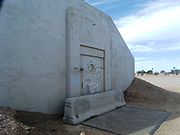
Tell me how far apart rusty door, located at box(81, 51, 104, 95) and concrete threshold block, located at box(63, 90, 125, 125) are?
0.66 metres

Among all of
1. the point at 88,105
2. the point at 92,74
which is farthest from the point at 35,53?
the point at 92,74

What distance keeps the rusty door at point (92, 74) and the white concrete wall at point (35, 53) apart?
3.29 feet

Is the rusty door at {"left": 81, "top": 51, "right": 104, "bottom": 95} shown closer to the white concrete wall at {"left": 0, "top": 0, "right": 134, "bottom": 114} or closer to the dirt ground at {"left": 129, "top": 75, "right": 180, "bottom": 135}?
the white concrete wall at {"left": 0, "top": 0, "right": 134, "bottom": 114}

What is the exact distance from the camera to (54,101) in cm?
905

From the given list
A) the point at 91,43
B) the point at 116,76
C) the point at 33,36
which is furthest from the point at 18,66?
the point at 116,76

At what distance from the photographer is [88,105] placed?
9852mm

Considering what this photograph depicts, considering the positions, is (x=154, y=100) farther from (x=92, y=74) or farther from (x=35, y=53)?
(x=35, y=53)

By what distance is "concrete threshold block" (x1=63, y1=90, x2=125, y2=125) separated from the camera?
8.69 m

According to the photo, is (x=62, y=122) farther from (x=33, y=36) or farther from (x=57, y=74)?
(x=33, y=36)

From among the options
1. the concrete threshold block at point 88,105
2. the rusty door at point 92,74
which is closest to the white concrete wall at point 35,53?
the concrete threshold block at point 88,105

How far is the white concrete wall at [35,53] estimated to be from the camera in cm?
716

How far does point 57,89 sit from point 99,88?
146 inches

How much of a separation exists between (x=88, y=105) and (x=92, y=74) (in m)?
2.29

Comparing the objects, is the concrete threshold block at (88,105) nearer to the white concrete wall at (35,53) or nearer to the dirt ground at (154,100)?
the white concrete wall at (35,53)
